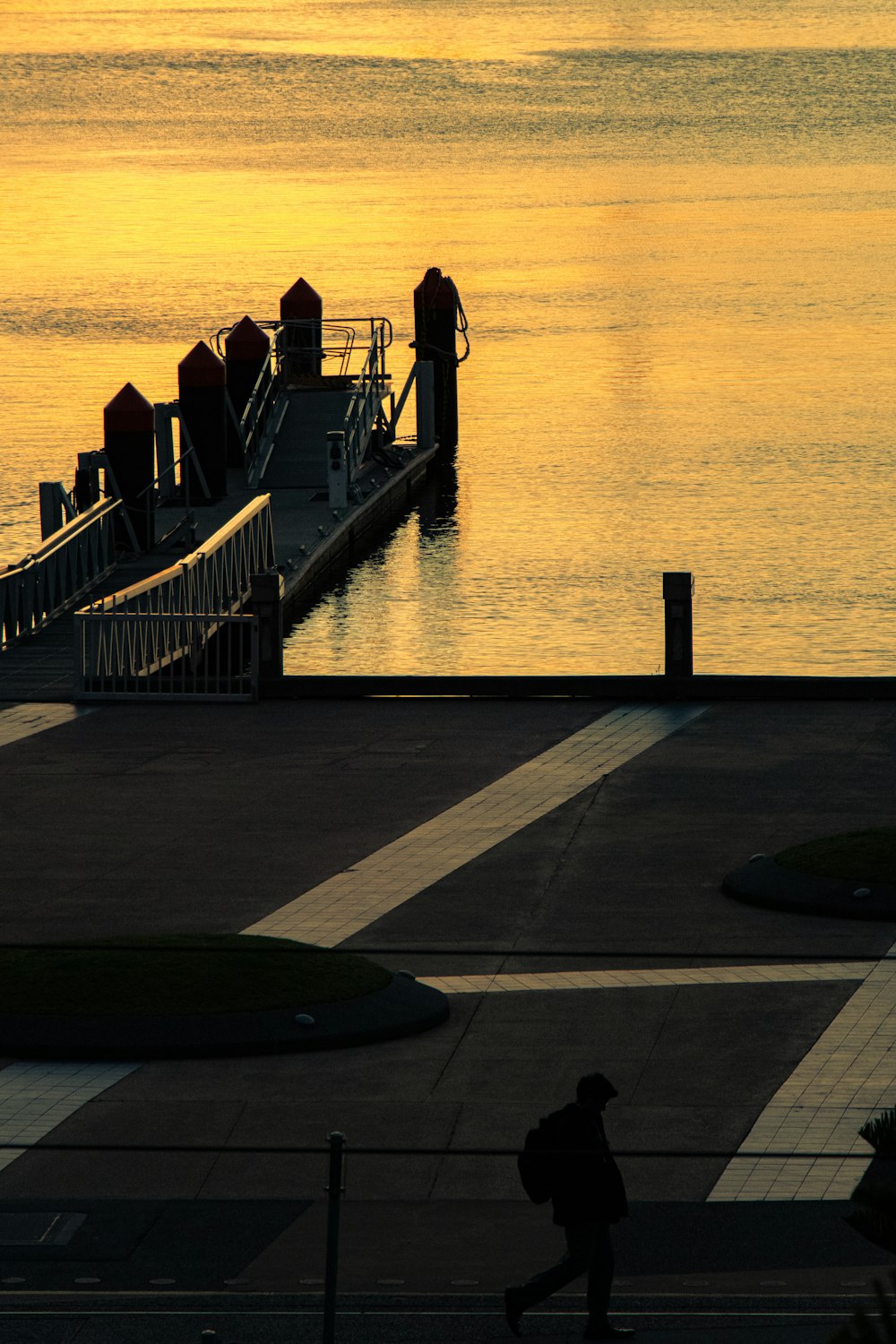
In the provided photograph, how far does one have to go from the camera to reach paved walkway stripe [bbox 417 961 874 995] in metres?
15.6

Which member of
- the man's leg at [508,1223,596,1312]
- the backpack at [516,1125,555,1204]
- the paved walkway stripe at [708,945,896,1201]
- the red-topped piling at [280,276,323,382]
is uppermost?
the red-topped piling at [280,276,323,382]

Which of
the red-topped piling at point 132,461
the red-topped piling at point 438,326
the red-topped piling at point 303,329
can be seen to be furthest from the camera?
the red-topped piling at point 438,326

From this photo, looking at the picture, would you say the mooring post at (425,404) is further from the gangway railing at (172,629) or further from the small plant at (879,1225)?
the small plant at (879,1225)

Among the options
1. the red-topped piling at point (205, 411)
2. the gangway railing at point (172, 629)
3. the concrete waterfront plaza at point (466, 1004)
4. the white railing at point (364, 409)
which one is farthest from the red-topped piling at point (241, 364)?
the concrete waterfront plaza at point (466, 1004)

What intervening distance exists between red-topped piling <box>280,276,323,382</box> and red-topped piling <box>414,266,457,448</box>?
299 cm

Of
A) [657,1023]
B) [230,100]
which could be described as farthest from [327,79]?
[657,1023]

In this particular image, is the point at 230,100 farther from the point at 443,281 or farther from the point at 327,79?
the point at 443,281

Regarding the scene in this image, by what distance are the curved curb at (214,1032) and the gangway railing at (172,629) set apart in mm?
11731

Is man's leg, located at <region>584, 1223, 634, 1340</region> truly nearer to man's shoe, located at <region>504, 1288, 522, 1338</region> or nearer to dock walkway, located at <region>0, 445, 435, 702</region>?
man's shoe, located at <region>504, 1288, 522, 1338</region>

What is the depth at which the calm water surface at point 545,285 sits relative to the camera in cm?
4394

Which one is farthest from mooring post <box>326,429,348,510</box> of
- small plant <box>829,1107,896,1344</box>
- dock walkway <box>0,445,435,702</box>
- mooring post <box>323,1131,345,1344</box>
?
mooring post <box>323,1131,345,1344</box>

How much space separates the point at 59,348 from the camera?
75.3m

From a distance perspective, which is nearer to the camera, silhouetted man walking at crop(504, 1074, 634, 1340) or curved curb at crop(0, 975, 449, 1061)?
silhouetted man walking at crop(504, 1074, 634, 1340)

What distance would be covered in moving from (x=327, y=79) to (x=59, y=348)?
99.8m
